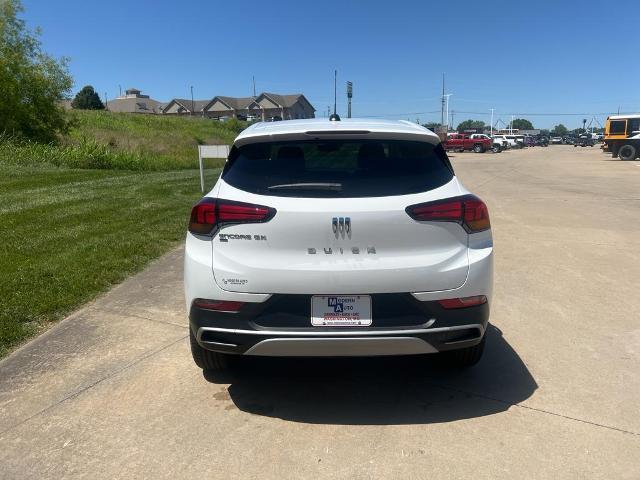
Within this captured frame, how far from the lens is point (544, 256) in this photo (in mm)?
7254

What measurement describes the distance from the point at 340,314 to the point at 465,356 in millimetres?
1141

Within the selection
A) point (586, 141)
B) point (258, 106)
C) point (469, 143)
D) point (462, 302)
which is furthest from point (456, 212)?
point (258, 106)

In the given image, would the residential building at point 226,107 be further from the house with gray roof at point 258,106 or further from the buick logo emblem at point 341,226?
the buick logo emblem at point 341,226

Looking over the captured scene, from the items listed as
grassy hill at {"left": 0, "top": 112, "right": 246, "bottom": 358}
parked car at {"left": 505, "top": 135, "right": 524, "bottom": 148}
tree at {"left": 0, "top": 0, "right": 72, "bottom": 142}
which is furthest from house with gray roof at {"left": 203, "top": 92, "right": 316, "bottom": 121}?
grassy hill at {"left": 0, "top": 112, "right": 246, "bottom": 358}

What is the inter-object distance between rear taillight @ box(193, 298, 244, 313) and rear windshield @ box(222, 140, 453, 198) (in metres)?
0.65

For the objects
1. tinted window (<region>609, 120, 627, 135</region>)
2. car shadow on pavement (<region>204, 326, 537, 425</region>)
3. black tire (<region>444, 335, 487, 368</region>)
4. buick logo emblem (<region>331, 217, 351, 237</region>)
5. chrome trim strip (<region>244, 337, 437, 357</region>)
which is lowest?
car shadow on pavement (<region>204, 326, 537, 425</region>)

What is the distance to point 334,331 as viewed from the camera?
298 cm

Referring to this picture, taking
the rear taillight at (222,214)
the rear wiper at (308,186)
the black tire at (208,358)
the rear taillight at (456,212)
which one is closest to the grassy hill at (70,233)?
the black tire at (208,358)

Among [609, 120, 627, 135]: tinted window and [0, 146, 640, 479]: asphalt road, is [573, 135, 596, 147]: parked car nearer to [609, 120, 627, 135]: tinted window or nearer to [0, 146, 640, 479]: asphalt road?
[609, 120, 627, 135]: tinted window

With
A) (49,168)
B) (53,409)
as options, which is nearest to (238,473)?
(53,409)

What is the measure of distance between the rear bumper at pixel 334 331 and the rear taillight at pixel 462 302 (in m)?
0.03

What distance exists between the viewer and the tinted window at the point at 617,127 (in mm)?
32875

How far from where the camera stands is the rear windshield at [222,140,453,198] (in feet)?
10.1

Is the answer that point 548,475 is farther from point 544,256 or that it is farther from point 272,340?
point 544,256
